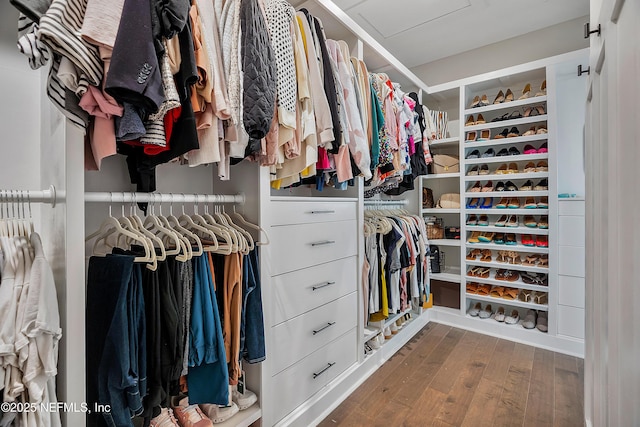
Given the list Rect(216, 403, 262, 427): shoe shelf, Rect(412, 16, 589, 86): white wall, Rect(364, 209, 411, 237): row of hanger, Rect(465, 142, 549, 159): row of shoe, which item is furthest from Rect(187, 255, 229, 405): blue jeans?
Rect(412, 16, 589, 86): white wall

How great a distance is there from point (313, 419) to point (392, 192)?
1.95 meters

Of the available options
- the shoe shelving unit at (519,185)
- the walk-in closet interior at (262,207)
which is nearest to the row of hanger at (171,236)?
the walk-in closet interior at (262,207)

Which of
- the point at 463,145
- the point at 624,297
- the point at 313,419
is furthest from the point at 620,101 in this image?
the point at 463,145

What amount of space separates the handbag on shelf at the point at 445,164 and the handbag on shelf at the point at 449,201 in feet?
0.80

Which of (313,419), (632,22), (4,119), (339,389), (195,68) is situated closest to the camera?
(632,22)

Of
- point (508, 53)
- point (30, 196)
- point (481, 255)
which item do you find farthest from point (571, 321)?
point (30, 196)

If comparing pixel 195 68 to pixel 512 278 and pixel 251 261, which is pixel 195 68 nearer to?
pixel 251 261

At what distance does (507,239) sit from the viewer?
109 inches

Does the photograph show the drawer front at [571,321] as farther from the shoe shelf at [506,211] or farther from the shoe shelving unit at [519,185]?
the shoe shelf at [506,211]

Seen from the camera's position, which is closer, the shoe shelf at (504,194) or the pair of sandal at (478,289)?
the shoe shelf at (504,194)

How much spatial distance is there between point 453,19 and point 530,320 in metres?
A: 2.75

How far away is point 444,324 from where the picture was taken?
2998mm

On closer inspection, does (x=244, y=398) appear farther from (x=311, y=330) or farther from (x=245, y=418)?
(x=311, y=330)

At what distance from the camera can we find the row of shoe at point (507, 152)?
257 centimetres
